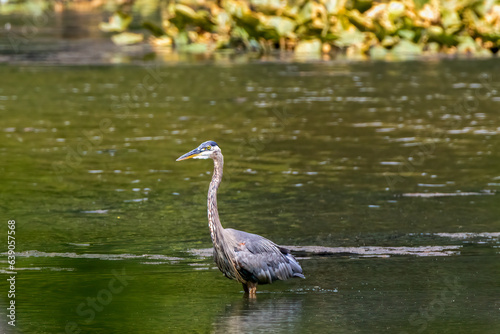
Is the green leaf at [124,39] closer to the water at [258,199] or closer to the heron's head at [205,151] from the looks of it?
the water at [258,199]

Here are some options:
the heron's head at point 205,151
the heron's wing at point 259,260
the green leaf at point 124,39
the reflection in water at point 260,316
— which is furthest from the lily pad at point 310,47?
the reflection in water at point 260,316

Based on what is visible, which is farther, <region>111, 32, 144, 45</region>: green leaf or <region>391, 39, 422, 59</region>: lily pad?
<region>111, 32, 144, 45</region>: green leaf

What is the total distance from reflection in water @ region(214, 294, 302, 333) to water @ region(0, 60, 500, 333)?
2 centimetres

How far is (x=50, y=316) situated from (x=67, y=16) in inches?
1596

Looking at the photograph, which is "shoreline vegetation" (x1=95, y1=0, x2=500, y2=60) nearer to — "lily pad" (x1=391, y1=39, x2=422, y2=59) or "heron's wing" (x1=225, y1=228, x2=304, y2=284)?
"lily pad" (x1=391, y1=39, x2=422, y2=59)

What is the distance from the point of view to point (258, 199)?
12.1m

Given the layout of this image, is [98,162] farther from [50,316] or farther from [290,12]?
[290,12]

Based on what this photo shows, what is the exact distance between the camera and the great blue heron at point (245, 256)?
26.2ft

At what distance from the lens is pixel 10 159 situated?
14.5 m

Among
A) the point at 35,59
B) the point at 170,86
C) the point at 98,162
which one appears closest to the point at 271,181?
the point at 98,162

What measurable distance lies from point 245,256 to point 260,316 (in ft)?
1.95

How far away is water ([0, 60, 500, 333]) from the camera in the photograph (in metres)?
7.80

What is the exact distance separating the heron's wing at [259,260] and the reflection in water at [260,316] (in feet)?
0.64


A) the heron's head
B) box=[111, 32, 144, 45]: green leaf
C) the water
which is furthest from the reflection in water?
box=[111, 32, 144, 45]: green leaf
